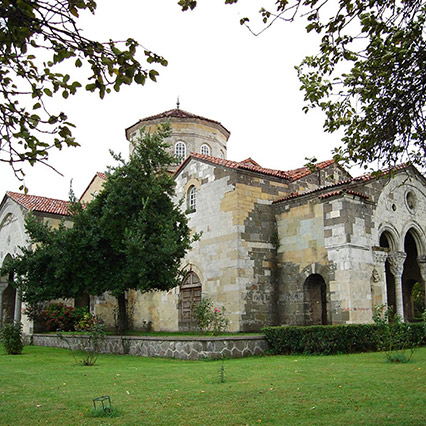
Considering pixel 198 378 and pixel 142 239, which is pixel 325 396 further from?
pixel 142 239

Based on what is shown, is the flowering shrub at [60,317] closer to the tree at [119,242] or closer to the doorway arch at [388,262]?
the tree at [119,242]

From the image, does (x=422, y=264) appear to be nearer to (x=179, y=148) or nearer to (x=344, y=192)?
(x=344, y=192)

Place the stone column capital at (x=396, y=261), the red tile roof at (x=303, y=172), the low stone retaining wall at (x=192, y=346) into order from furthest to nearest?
1. the red tile roof at (x=303, y=172)
2. the stone column capital at (x=396, y=261)
3. the low stone retaining wall at (x=192, y=346)

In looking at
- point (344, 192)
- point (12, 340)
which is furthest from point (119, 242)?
point (344, 192)

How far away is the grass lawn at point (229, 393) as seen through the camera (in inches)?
247

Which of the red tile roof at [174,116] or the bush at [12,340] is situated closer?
the bush at [12,340]

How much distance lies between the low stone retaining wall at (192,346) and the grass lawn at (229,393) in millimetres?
1252

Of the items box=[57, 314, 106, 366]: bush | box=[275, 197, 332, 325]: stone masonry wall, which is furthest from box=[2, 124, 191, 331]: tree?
box=[275, 197, 332, 325]: stone masonry wall

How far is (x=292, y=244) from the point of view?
737 inches

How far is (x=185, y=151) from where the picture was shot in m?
27.7

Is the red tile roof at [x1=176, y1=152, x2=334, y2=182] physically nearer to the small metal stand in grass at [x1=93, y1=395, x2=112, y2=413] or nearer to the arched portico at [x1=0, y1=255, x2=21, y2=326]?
the small metal stand in grass at [x1=93, y1=395, x2=112, y2=413]

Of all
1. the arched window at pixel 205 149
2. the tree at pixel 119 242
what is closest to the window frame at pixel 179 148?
the arched window at pixel 205 149

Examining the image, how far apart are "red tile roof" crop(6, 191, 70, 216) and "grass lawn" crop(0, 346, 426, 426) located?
1530 centimetres

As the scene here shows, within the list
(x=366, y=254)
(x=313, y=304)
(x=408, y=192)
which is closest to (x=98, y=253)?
(x=313, y=304)
